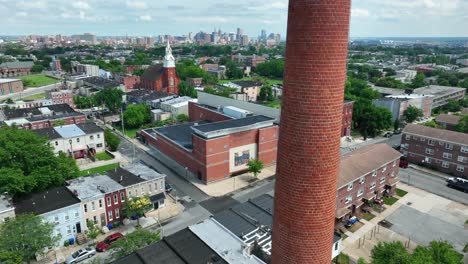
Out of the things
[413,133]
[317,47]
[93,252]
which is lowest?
[93,252]

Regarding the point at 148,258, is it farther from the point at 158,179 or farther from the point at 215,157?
the point at 215,157

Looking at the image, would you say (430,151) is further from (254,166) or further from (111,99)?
(111,99)

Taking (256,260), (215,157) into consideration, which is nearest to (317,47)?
(256,260)

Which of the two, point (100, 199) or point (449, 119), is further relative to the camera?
point (449, 119)

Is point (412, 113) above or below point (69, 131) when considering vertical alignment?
above

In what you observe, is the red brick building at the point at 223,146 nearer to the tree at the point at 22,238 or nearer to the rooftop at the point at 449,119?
the tree at the point at 22,238

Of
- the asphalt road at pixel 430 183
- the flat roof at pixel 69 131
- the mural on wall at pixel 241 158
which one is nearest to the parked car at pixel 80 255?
the mural on wall at pixel 241 158

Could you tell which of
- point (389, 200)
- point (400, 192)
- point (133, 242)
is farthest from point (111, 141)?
point (400, 192)
